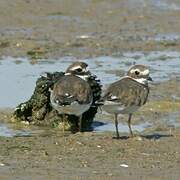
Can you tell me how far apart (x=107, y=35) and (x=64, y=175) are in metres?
10.2

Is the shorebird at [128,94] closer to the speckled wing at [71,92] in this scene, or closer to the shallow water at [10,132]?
the speckled wing at [71,92]

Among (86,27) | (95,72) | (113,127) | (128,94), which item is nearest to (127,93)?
(128,94)

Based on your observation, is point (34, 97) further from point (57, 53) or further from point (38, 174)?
point (57, 53)

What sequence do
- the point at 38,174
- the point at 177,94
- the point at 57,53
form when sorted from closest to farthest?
the point at 38,174
the point at 177,94
the point at 57,53

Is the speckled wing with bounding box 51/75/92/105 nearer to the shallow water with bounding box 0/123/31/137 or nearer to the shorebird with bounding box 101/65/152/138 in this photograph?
the shorebird with bounding box 101/65/152/138

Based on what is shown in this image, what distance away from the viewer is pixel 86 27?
19.0m

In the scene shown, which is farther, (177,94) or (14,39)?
(14,39)

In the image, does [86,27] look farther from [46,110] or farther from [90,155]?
[90,155]

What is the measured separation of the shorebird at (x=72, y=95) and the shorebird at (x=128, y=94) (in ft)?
1.05

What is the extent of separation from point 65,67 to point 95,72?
670 mm

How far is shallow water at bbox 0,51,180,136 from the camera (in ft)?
44.3

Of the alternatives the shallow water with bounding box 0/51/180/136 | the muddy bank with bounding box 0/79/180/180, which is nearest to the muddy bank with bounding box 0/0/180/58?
the shallow water with bounding box 0/51/180/136

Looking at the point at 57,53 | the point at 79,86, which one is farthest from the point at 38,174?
the point at 57,53

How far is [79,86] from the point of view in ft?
34.8
